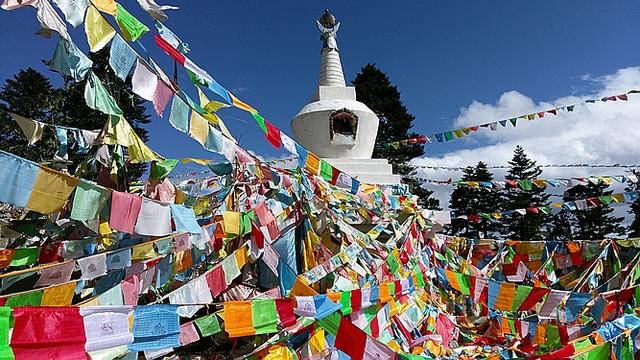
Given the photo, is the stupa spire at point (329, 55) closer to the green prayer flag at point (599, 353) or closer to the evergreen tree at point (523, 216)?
the green prayer flag at point (599, 353)

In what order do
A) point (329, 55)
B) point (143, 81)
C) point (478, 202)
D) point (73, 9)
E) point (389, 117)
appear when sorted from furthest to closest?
point (478, 202), point (389, 117), point (329, 55), point (143, 81), point (73, 9)

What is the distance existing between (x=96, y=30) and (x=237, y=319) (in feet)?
6.50

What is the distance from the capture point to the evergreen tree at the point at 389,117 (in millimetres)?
23906

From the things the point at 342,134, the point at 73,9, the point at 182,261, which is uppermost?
the point at 342,134

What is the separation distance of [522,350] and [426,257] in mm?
2178

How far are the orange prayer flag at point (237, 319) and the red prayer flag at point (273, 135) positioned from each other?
164cm

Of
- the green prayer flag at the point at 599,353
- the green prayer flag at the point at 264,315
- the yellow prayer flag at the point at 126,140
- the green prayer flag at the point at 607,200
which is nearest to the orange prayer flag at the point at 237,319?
the green prayer flag at the point at 264,315

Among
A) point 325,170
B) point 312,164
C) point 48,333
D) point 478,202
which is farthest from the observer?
point 478,202

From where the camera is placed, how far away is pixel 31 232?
4.52 m

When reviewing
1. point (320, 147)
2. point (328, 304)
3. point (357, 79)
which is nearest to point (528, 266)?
point (320, 147)

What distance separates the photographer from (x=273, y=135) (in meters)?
4.17

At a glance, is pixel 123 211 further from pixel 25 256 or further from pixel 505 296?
pixel 505 296

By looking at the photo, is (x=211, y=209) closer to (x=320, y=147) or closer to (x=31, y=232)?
(x=31, y=232)

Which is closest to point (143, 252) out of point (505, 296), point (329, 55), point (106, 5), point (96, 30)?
point (96, 30)
